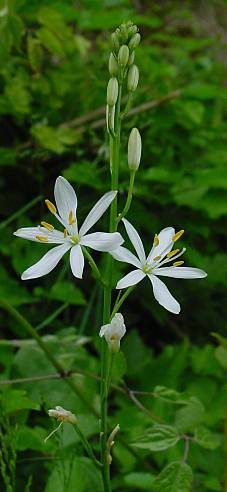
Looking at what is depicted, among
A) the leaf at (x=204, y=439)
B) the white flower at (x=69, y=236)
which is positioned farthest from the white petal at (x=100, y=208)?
the leaf at (x=204, y=439)

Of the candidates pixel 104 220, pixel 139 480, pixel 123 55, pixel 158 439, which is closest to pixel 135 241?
pixel 123 55

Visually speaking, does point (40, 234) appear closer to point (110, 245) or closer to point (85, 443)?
point (110, 245)

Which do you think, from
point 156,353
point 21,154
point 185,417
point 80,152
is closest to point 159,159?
point 80,152

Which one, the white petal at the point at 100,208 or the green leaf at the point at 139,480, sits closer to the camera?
the white petal at the point at 100,208

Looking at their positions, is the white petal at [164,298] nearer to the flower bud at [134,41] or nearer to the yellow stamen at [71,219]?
the yellow stamen at [71,219]

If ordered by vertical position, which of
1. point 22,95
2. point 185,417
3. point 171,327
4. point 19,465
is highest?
point 22,95

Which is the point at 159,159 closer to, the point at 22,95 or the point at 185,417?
the point at 22,95
